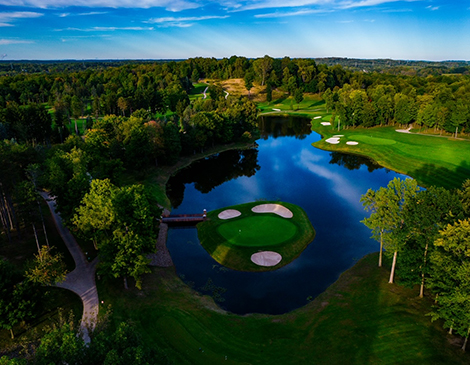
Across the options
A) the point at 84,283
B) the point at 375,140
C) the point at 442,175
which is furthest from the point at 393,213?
the point at 375,140

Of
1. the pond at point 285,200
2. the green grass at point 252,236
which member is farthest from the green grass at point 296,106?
the green grass at point 252,236

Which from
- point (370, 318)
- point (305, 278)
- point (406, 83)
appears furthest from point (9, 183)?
point (406, 83)

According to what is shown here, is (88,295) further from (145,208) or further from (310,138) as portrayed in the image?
(310,138)

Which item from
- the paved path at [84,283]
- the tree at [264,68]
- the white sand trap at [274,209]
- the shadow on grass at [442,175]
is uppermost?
the tree at [264,68]

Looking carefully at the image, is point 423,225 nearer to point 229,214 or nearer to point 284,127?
point 229,214

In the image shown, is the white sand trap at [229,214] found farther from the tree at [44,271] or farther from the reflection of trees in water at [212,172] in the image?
the tree at [44,271]

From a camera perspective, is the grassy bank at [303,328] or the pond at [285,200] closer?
the grassy bank at [303,328]
